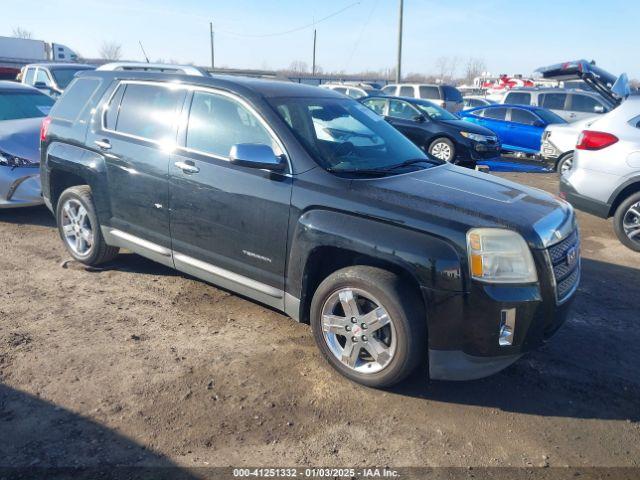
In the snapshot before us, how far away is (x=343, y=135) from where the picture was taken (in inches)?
163

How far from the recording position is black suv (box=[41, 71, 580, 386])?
3021mm

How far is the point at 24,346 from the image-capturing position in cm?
371

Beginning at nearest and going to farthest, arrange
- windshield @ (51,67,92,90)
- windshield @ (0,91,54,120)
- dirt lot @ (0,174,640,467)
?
dirt lot @ (0,174,640,467)
windshield @ (0,91,54,120)
windshield @ (51,67,92,90)

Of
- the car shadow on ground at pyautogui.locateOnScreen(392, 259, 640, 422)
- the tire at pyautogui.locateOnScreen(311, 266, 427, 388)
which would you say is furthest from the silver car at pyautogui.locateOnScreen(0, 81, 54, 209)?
the car shadow on ground at pyautogui.locateOnScreen(392, 259, 640, 422)

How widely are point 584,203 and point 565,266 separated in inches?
152

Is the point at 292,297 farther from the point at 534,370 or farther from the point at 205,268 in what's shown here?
the point at 534,370

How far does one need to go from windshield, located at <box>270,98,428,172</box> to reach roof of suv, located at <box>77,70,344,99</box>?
105 mm

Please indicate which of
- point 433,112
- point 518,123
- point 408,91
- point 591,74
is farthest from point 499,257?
point 408,91

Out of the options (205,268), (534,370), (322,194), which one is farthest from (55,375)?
(534,370)

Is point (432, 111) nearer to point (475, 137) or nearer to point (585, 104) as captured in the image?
point (475, 137)

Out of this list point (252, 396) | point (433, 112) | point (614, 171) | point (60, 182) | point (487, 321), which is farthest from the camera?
point (433, 112)

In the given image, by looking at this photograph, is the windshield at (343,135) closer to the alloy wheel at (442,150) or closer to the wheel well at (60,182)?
the wheel well at (60,182)

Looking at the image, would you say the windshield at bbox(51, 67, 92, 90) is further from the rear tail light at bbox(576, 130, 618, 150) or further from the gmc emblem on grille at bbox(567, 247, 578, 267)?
the gmc emblem on grille at bbox(567, 247, 578, 267)

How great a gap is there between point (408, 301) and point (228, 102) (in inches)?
80.7
